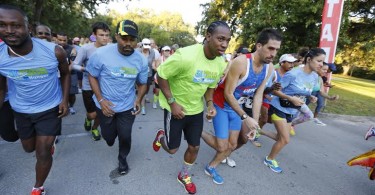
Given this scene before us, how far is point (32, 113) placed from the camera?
2598 millimetres

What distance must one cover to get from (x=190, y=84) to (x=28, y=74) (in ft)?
5.47

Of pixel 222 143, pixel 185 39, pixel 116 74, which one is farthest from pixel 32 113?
pixel 185 39

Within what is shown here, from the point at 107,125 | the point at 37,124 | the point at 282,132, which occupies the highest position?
the point at 37,124

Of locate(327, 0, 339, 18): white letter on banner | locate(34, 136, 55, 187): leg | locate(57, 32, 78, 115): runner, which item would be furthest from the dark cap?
locate(327, 0, 339, 18): white letter on banner

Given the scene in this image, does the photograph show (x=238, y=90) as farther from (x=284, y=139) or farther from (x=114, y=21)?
(x=114, y=21)

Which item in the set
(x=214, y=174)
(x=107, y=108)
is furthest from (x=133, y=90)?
(x=214, y=174)

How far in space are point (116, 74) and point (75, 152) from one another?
1.76 m

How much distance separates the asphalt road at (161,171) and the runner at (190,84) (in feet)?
1.81

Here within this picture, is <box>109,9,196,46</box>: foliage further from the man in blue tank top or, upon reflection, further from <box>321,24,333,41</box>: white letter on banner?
the man in blue tank top

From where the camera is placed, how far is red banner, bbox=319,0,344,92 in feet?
24.3

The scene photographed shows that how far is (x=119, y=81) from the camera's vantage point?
10.1 ft

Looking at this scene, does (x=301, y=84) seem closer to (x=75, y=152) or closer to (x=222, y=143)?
(x=222, y=143)

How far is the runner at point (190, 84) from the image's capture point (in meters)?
2.68

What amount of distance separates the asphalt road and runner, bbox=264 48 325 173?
1.61ft
